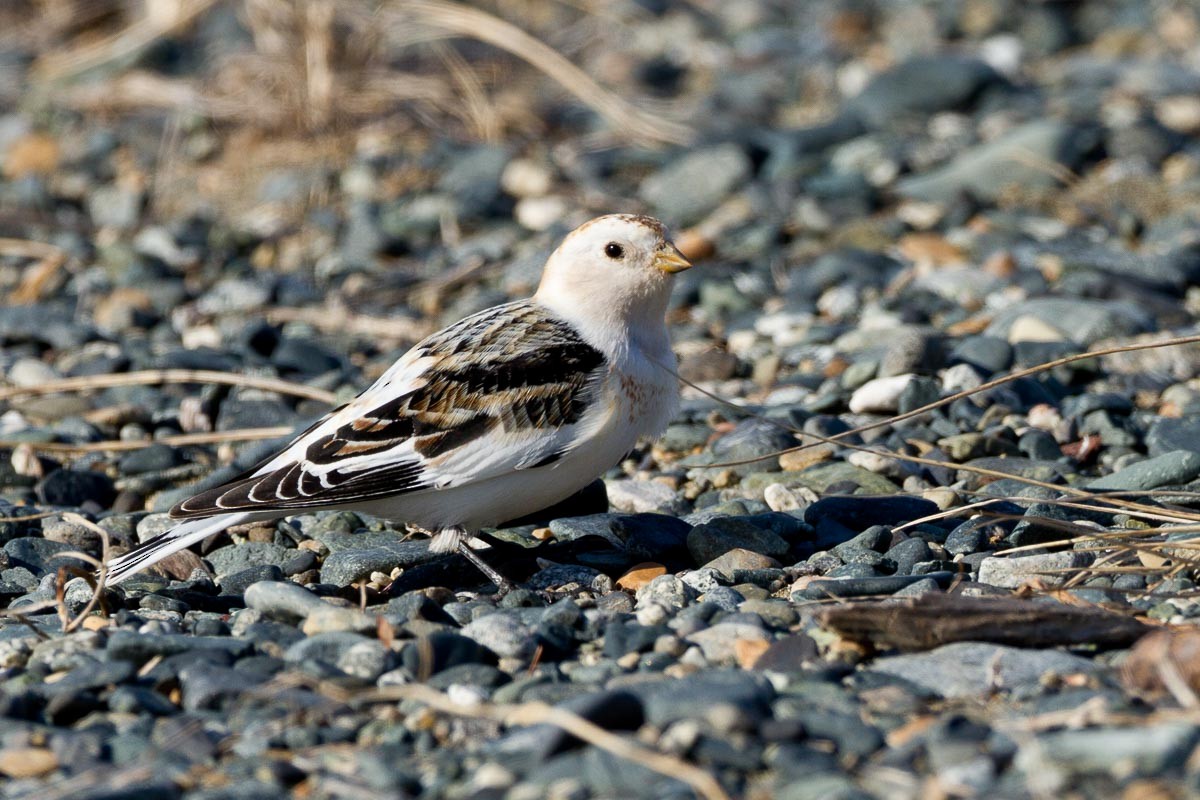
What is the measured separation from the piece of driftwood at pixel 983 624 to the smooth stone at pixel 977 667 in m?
0.03

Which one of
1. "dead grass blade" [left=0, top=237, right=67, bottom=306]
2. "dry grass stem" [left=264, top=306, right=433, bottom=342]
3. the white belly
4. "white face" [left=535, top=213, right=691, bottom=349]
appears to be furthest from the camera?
"dead grass blade" [left=0, top=237, right=67, bottom=306]

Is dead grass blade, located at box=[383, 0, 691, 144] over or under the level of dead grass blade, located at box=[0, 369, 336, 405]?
over

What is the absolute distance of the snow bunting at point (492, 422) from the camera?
3.87 metres

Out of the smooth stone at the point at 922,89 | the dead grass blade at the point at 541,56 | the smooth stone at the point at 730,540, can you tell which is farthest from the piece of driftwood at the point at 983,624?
the smooth stone at the point at 922,89

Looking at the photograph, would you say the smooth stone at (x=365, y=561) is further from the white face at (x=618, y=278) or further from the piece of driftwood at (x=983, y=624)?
the piece of driftwood at (x=983, y=624)

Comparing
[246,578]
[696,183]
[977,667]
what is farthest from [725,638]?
[696,183]

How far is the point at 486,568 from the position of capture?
3.94m

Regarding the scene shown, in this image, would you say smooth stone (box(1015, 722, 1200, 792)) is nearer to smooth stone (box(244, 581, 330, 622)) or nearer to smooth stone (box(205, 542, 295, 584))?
smooth stone (box(244, 581, 330, 622))

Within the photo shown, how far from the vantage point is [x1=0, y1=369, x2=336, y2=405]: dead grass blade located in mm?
5566

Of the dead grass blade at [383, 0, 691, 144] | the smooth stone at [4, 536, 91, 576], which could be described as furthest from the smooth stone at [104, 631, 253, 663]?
the dead grass blade at [383, 0, 691, 144]

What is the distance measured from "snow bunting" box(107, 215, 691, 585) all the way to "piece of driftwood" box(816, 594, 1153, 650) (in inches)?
39.1

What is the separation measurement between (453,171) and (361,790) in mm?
5725

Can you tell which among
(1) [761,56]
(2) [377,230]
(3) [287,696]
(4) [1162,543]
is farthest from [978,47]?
(3) [287,696]

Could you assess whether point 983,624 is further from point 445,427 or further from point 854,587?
point 445,427
